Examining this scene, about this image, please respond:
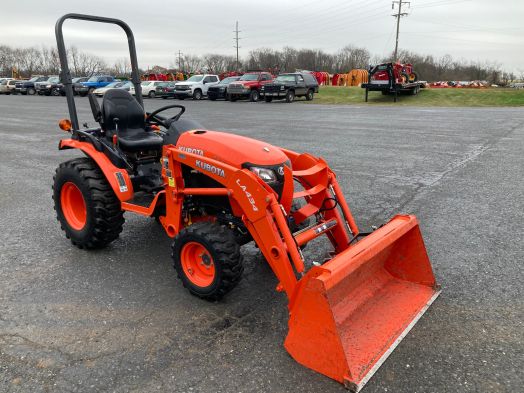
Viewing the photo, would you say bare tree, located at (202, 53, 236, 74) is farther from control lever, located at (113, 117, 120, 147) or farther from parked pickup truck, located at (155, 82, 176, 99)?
control lever, located at (113, 117, 120, 147)

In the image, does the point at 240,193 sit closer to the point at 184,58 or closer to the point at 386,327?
the point at 386,327

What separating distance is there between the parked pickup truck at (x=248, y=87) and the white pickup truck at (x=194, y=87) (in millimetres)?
2910

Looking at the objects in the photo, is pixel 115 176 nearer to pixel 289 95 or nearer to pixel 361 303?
pixel 361 303

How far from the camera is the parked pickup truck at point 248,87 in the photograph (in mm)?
26328

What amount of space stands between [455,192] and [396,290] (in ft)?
11.8

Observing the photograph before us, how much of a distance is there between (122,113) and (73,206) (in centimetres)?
109

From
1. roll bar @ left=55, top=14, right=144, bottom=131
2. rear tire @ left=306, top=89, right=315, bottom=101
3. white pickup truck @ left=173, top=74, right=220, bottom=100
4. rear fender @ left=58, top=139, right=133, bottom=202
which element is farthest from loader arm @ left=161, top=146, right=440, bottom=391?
white pickup truck @ left=173, top=74, right=220, bottom=100

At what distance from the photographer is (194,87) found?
2906cm

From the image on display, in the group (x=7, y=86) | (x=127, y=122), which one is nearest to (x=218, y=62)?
(x=7, y=86)

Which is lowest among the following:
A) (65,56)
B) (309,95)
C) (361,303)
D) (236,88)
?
(361,303)

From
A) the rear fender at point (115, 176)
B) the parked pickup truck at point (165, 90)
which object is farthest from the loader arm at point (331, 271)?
the parked pickup truck at point (165, 90)

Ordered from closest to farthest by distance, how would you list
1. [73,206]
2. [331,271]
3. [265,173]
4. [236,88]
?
[331,271]
[265,173]
[73,206]
[236,88]

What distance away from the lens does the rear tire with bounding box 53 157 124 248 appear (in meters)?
3.93

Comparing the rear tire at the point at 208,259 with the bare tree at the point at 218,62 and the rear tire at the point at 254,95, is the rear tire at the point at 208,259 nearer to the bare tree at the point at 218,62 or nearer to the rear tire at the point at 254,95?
the rear tire at the point at 254,95
